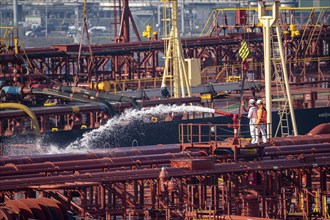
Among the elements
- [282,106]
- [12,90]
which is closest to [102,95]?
[12,90]

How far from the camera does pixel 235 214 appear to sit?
37.7 meters

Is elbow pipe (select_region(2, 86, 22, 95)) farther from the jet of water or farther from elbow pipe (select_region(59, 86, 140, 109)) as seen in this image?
the jet of water

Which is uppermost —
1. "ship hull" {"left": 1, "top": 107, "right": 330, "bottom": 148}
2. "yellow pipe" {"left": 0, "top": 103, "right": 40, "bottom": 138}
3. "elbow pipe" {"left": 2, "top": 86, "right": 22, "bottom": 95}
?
"elbow pipe" {"left": 2, "top": 86, "right": 22, "bottom": 95}

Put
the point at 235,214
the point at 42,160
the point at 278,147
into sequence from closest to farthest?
1. the point at 235,214
2. the point at 42,160
3. the point at 278,147

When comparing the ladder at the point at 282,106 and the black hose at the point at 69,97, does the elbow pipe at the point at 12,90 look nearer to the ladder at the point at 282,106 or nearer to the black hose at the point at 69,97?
the black hose at the point at 69,97

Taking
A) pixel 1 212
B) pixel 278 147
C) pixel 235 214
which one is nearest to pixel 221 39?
pixel 278 147

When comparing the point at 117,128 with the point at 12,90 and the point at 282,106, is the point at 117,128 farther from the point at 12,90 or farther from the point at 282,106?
the point at 282,106

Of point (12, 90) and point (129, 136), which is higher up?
point (12, 90)

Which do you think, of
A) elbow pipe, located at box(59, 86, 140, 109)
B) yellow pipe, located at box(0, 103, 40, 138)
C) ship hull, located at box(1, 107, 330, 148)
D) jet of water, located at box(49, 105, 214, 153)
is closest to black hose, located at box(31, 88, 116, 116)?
elbow pipe, located at box(59, 86, 140, 109)

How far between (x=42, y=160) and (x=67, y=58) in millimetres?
34542

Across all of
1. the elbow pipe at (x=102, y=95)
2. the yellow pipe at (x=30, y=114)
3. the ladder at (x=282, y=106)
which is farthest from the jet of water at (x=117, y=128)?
the ladder at (x=282, y=106)

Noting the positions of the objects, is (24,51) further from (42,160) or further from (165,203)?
(165,203)

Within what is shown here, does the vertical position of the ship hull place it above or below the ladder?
below

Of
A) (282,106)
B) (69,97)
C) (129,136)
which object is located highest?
(69,97)
